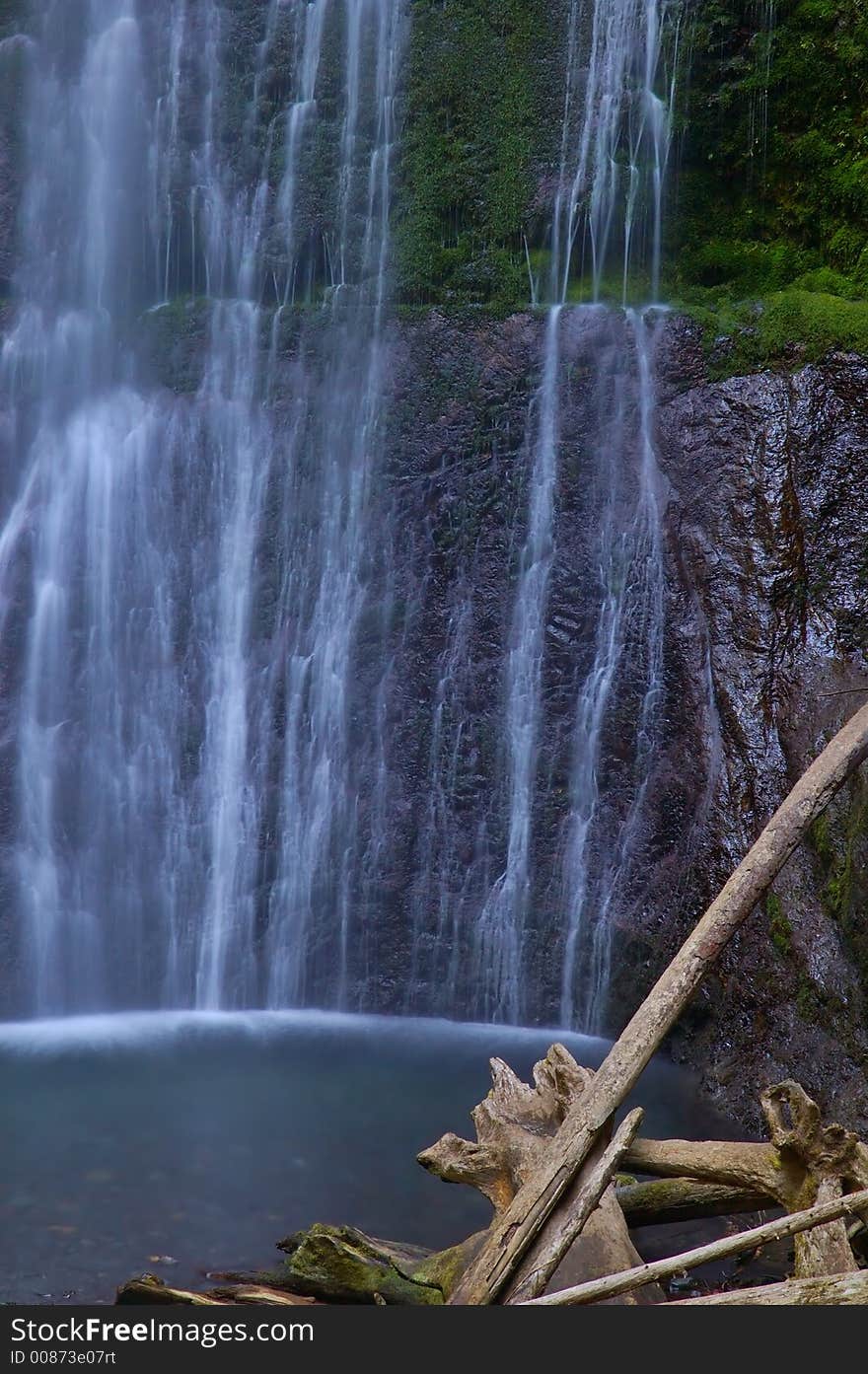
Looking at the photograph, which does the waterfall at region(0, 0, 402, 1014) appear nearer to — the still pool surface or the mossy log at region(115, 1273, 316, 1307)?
the still pool surface

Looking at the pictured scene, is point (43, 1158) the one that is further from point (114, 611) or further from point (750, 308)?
point (750, 308)

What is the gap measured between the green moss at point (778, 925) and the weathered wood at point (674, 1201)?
3.26 m

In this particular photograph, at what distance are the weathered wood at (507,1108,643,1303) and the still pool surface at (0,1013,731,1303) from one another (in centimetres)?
208

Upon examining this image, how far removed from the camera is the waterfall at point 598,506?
33.5ft

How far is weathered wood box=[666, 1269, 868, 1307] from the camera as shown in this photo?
10.9 ft

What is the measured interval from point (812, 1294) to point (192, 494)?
1002 cm

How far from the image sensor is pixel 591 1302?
3.61m

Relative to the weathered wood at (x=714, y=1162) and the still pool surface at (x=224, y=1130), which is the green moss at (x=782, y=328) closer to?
the still pool surface at (x=224, y=1130)

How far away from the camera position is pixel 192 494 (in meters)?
12.0

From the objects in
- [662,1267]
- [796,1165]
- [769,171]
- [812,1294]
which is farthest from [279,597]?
[812,1294]

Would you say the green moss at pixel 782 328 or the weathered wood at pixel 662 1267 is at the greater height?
the green moss at pixel 782 328

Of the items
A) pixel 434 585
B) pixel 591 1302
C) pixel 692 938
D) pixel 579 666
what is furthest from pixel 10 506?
pixel 591 1302

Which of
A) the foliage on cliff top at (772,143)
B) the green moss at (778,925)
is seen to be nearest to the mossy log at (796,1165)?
the green moss at (778,925)

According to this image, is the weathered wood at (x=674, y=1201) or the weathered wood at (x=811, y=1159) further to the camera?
the weathered wood at (x=674, y=1201)
